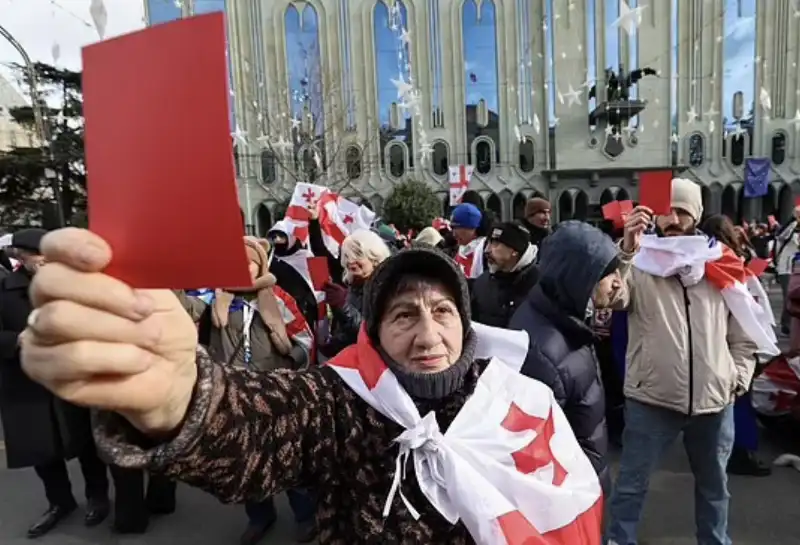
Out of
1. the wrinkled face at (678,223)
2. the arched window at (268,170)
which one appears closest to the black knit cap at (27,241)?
the wrinkled face at (678,223)

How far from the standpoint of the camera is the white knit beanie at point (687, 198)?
2754 mm

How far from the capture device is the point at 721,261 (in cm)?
264

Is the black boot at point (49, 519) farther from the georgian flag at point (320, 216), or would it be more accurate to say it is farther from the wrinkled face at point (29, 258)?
the georgian flag at point (320, 216)

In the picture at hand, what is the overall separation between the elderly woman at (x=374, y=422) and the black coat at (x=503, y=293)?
6.92 ft

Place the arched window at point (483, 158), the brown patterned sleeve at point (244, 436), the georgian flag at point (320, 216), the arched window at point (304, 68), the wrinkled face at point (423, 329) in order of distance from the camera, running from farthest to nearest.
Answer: the arched window at point (483, 158) → the arched window at point (304, 68) → the georgian flag at point (320, 216) → the wrinkled face at point (423, 329) → the brown patterned sleeve at point (244, 436)

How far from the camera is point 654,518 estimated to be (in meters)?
3.36


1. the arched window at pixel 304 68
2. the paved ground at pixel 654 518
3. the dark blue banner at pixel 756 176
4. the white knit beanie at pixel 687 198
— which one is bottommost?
the paved ground at pixel 654 518

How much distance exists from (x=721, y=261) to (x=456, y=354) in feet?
6.07

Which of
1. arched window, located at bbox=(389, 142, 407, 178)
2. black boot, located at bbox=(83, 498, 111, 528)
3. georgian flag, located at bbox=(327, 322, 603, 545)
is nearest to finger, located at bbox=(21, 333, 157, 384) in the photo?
georgian flag, located at bbox=(327, 322, 603, 545)

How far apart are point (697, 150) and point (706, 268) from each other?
29088mm

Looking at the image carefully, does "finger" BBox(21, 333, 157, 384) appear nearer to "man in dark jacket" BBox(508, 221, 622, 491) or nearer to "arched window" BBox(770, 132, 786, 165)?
"man in dark jacket" BBox(508, 221, 622, 491)

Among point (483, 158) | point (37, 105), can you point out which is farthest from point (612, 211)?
point (483, 158)

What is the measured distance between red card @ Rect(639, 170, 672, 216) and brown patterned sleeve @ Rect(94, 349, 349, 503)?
178 cm

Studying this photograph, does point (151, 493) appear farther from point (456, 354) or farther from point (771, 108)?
point (771, 108)
